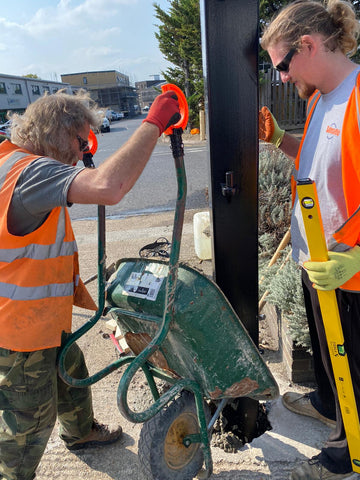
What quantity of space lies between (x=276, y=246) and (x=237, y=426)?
6.51 ft

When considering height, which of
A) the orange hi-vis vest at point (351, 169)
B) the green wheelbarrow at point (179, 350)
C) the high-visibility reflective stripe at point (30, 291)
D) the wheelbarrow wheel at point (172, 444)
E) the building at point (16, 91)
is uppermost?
the building at point (16, 91)

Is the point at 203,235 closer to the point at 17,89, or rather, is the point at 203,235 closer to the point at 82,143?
the point at 82,143

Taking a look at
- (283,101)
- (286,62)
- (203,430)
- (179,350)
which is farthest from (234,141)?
(283,101)

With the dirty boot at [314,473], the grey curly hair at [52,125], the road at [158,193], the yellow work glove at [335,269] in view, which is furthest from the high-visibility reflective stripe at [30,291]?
the road at [158,193]

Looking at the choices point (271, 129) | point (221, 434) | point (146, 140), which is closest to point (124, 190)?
point (146, 140)

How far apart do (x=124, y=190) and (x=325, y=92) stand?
0.97m

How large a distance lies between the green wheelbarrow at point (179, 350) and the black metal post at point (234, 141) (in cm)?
29

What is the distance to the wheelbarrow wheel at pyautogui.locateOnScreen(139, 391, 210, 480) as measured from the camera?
1.65 meters

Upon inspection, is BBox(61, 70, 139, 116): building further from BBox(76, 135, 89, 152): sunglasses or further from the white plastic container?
BBox(76, 135, 89, 152): sunglasses

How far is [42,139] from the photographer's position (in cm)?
162

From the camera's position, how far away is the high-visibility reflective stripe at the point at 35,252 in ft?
5.13

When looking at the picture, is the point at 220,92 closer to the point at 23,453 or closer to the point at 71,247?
the point at 71,247

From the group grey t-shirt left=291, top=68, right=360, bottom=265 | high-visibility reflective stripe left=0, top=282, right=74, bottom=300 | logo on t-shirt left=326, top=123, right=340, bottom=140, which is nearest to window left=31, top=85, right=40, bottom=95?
high-visibility reflective stripe left=0, top=282, right=74, bottom=300

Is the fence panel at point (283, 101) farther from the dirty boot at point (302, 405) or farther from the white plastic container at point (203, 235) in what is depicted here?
the dirty boot at point (302, 405)
